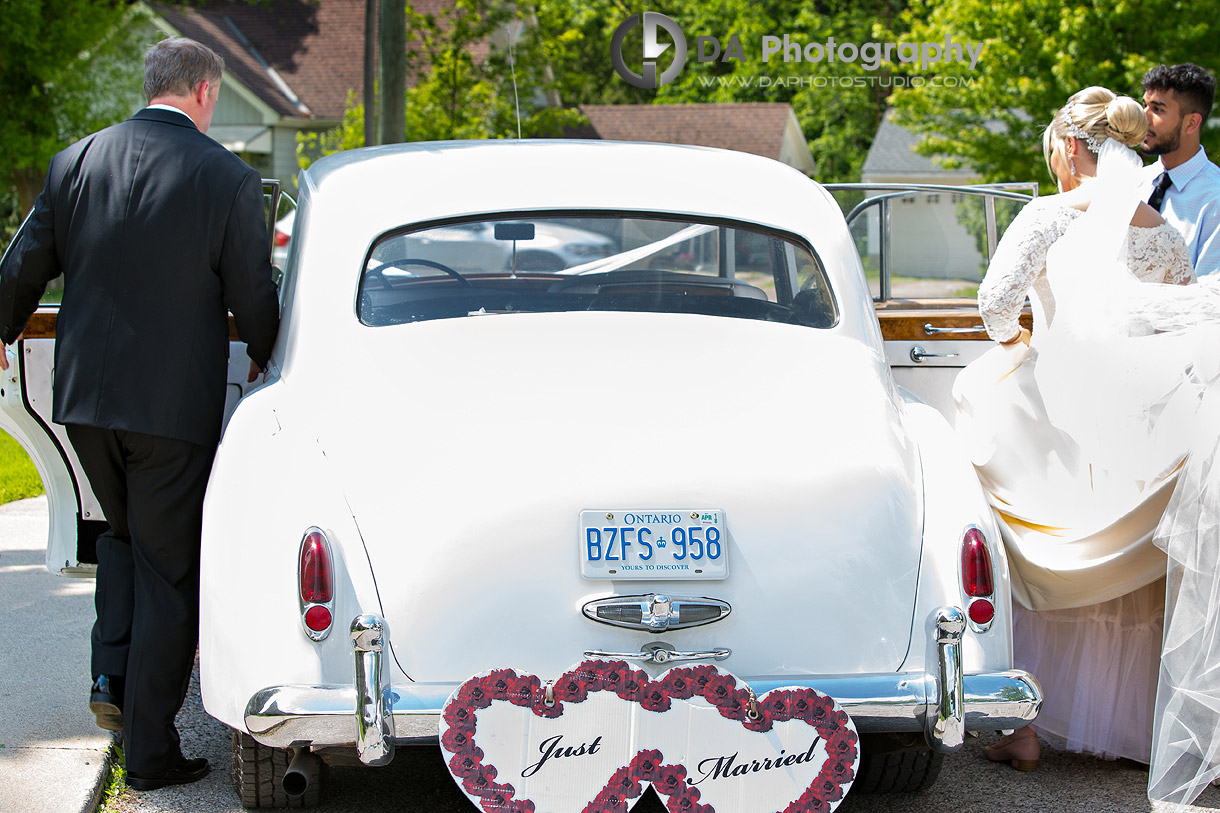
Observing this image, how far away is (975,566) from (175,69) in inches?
108

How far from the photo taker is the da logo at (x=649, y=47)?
17203mm

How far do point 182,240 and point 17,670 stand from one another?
6.59 feet

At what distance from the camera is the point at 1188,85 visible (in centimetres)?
519

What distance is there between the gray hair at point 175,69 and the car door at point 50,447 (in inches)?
37.0

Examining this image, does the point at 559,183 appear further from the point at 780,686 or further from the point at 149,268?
the point at 780,686

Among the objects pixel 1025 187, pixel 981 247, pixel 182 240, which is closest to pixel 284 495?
pixel 182 240

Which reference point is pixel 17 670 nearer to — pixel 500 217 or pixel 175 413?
pixel 175 413

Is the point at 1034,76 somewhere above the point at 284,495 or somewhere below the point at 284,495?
above

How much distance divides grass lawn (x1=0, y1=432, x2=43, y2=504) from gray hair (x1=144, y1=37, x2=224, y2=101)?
13.9 ft

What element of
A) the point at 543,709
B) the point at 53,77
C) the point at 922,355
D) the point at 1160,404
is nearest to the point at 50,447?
the point at 543,709

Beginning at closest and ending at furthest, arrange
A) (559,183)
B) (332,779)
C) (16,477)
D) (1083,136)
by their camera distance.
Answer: (332,779) < (559,183) < (1083,136) < (16,477)

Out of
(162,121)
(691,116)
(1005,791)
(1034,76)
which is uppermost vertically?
(691,116)

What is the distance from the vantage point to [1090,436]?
3.92 meters

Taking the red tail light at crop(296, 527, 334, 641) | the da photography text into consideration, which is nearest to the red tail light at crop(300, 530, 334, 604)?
the red tail light at crop(296, 527, 334, 641)
